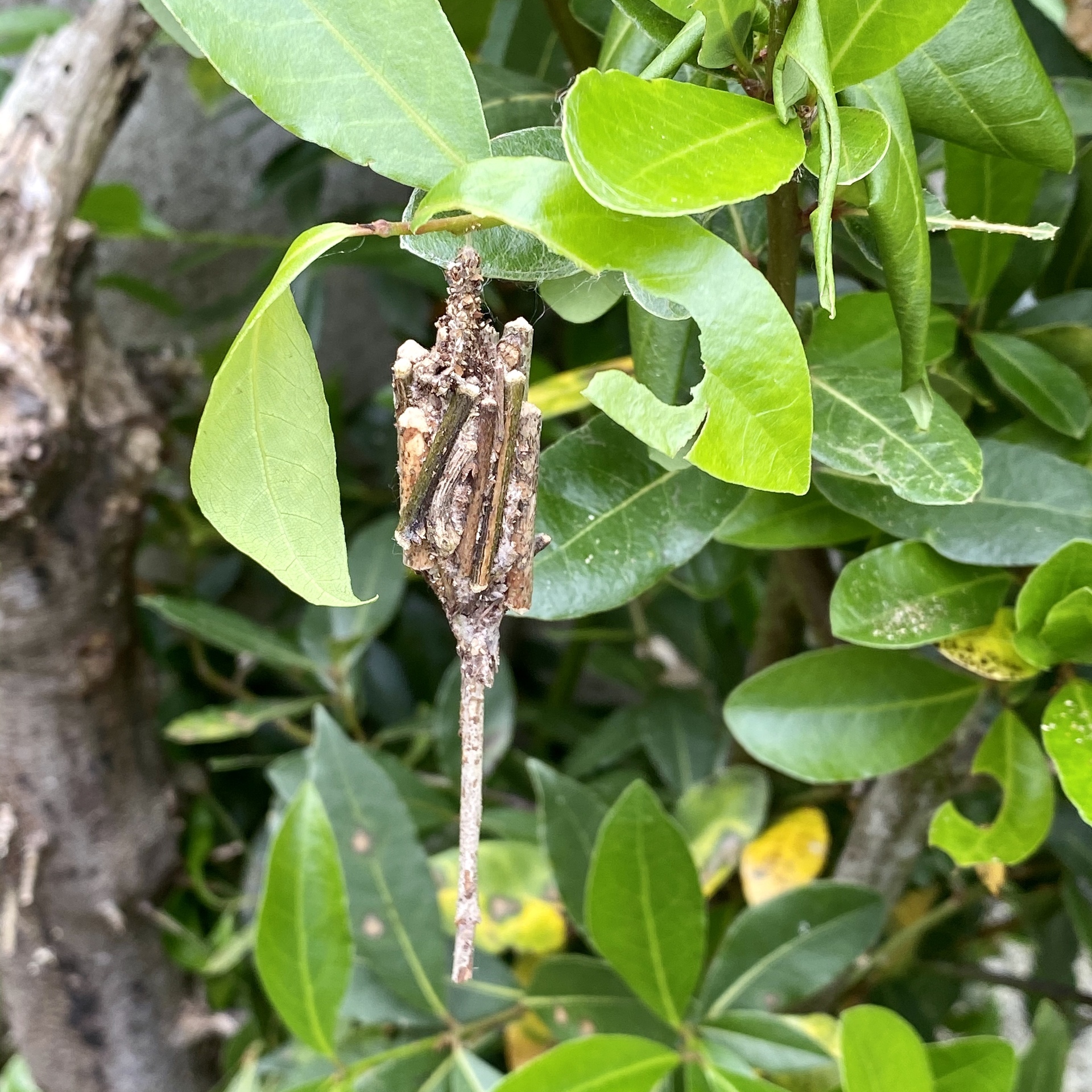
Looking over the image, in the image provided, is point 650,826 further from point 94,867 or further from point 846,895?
point 94,867

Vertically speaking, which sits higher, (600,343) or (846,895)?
(600,343)

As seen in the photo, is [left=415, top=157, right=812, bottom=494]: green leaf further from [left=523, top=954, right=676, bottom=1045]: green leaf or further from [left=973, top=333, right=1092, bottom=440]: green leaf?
[left=523, top=954, right=676, bottom=1045]: green leaf

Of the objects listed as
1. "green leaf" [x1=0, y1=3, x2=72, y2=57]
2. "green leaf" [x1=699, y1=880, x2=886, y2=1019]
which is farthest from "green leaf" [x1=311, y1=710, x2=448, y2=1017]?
"green leaf" [x1=0, y1=3, x2=72, y2=57]

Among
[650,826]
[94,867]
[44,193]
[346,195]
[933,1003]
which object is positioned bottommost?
[933,1003]

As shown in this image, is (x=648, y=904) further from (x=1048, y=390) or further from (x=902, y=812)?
(x=1048, y=390)

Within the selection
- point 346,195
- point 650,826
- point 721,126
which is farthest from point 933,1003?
point 346,195

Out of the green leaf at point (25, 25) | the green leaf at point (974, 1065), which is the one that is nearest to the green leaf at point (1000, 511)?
the green leaf at point (974, 1065)
